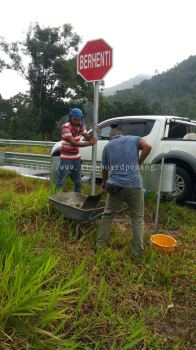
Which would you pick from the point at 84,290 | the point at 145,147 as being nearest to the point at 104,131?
the point at 145,147

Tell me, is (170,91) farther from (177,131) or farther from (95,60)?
(95,60)

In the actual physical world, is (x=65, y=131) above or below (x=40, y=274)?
above

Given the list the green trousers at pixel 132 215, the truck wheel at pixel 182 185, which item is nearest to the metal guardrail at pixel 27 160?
the truck wheel at pixel 182 185

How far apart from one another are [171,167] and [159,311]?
7.96 feet

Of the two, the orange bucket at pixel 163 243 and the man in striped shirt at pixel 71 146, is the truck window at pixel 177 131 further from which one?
the orange bucket at pixel 163 243

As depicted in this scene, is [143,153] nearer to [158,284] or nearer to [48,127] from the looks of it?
[158,284]

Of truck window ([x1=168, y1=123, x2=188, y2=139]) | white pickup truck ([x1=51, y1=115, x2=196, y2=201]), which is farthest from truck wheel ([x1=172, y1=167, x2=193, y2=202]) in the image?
truck window ([x1=168, y1=123, x2=188, y2=139])

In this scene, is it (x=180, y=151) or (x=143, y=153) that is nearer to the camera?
(x=143, y=153)

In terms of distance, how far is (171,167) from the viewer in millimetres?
5305

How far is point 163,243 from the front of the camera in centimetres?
474

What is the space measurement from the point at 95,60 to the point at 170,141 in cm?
287

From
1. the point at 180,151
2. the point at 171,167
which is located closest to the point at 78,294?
the point at 171,167

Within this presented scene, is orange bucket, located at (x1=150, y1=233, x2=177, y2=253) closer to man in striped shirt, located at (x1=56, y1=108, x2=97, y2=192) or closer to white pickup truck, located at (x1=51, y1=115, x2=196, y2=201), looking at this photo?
man in striped shirt, located at (x1=56, y1=108, x2=97, y2=192)

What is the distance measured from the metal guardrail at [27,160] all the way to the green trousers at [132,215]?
168 inches
